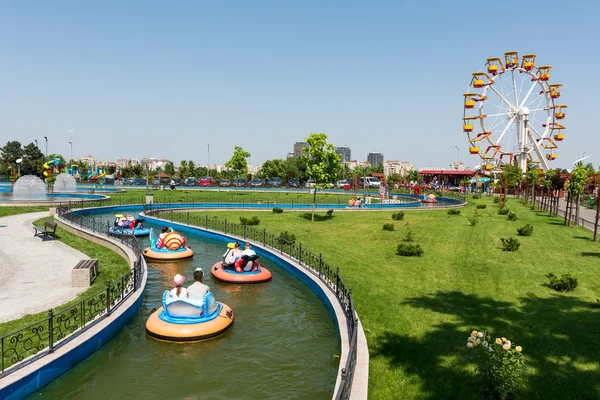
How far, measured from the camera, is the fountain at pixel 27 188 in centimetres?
4759

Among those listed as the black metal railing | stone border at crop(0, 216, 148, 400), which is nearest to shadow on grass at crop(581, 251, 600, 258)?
the black metal railing

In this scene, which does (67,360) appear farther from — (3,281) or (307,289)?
(307,289)

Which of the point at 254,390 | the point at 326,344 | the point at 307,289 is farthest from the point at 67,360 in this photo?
the point at 307,289

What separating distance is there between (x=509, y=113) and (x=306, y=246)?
71.3m

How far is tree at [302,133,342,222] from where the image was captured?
3030 cm

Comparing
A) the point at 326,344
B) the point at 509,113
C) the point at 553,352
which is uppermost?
the point at 509,113

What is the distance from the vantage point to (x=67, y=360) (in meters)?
8.83

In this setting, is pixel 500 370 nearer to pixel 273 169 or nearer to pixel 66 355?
pixel 66 355

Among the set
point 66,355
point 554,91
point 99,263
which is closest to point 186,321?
point 66,355

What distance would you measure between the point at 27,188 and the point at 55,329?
153 ft

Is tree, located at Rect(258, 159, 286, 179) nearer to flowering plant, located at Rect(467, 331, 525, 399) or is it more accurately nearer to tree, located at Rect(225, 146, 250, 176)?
tree, located at Rect(225, 146, 250, 176)

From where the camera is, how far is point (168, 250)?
19359 millimetres

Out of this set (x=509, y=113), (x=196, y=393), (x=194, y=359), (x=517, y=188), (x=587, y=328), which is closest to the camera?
(x=196, y=393)

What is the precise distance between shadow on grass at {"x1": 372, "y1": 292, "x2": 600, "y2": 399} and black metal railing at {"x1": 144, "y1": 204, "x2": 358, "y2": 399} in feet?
4.10
